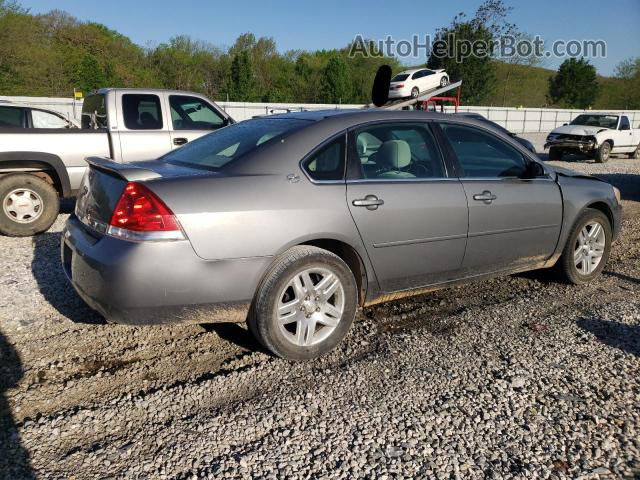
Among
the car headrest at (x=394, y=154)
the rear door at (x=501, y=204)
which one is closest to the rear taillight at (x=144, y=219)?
the car headrest at (x=394, y=154)

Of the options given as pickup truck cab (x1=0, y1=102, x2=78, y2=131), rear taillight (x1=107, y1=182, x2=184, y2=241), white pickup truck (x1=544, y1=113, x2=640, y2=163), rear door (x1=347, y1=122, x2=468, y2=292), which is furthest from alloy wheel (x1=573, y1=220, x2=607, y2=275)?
white pickup truck (x1=544, y1=113, x2=640, y2=163)

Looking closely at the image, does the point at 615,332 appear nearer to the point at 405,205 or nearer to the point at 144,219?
the point at 405,205

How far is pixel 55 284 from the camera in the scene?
15.9 ft

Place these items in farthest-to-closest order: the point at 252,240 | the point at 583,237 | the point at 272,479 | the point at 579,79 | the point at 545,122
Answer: the point at 579,79 < the point at 545,122 < the point at 583,237 < the point at 252,240 < the point at 272,479

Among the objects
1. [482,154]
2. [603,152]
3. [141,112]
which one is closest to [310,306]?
[482,154]

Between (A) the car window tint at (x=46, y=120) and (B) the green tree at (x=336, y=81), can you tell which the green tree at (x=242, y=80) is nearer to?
(B) the green tree at (x=336, y=81)

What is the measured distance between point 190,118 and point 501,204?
5312 millimetres

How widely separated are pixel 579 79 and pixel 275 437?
6807 cm

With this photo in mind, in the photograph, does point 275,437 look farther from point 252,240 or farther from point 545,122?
point 545,122

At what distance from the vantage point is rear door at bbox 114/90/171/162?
7.38 metres

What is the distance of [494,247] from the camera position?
4.25 meters

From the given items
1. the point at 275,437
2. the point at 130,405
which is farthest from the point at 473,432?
the point at 130,405

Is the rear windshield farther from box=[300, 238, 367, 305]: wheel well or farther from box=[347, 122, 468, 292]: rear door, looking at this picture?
box=[300, 238, 367, 305]: wheel well

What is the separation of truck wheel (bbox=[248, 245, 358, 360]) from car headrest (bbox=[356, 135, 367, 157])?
2.58 feet
